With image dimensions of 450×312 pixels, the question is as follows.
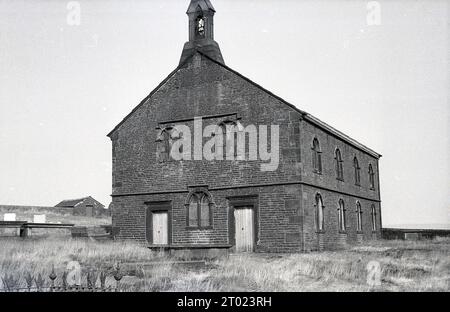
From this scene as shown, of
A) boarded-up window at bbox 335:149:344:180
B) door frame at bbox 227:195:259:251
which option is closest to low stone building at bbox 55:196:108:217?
boarded-up window at bbox 335:149:344:180

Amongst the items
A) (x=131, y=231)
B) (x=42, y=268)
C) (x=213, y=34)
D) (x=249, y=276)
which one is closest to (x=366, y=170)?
(x=213, y=34)

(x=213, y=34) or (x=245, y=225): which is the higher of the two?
(x=213, y=34)

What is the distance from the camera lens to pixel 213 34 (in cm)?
2722

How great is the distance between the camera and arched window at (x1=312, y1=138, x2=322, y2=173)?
950 inches

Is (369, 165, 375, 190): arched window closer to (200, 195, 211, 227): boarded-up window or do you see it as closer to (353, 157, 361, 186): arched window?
(353, 157, 361, 186): arched window

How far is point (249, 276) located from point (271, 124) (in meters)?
9.34

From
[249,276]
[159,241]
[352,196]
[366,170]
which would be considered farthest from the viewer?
[366,170]

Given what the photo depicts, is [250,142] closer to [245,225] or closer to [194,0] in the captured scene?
[245,225]

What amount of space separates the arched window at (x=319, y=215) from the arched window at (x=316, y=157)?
1.31 m

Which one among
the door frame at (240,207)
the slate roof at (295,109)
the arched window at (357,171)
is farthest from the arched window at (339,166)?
the door frame at (240,207)

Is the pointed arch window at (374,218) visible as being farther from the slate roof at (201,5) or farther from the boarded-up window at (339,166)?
the slate roof at (201,5)

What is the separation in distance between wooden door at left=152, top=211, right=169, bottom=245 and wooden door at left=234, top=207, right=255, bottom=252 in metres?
3.70
